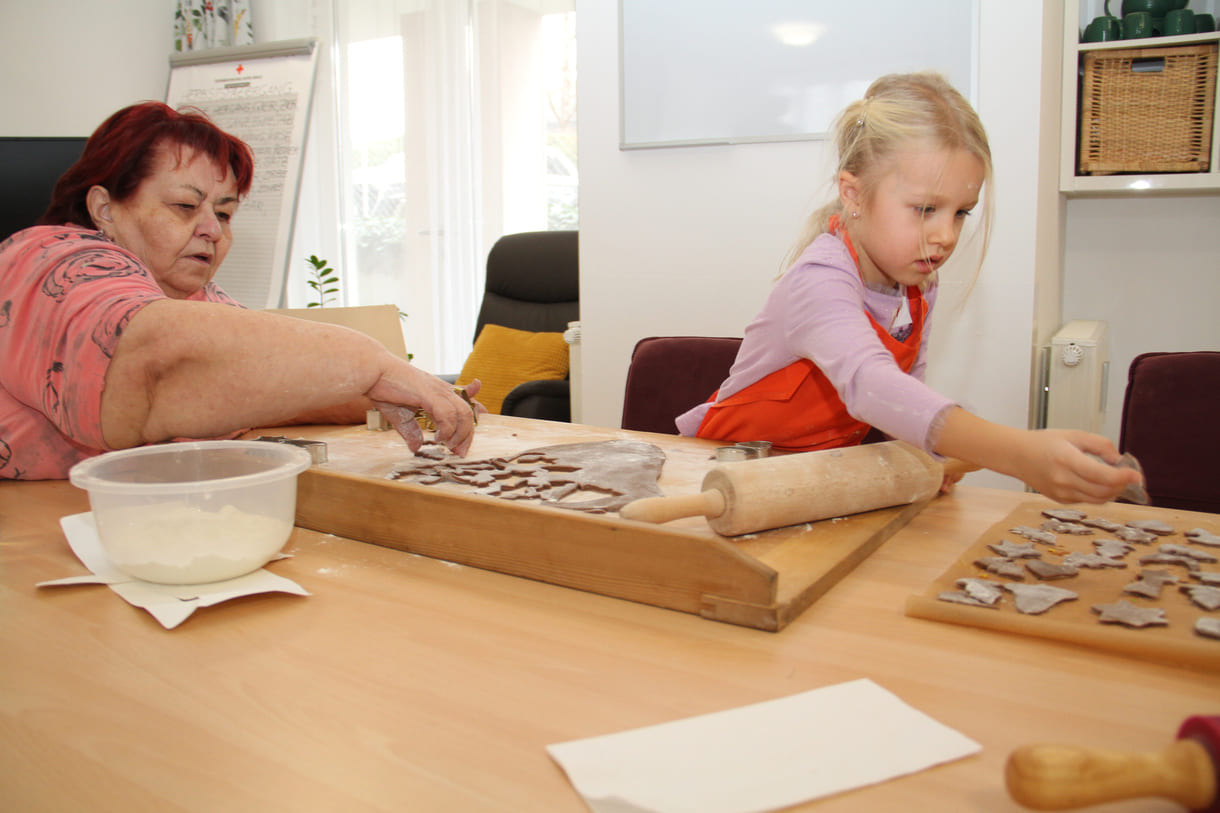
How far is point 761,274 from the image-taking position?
235cm

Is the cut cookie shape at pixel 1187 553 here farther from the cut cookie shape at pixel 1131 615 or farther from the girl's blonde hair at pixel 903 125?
the girl's blonde hair at pixel 903 125

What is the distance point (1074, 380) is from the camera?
2039 mm

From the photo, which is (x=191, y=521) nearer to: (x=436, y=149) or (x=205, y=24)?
(x=436, y=149)

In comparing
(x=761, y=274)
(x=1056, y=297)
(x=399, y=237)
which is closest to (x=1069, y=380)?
(x=1056, y=297)

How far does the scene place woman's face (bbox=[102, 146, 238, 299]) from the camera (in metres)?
1.27

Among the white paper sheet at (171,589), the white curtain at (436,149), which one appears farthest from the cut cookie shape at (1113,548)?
the white curtain at (436,149)

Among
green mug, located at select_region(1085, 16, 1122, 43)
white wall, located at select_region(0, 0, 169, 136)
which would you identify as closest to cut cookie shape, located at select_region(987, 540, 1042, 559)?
green mug, located at select_region(1085, 16, 1122, 43)

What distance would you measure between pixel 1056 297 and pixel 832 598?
87.6 inches

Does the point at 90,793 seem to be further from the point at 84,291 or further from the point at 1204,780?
the point at 84,291

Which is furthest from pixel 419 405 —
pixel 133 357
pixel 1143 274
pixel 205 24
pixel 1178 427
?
pixel 205 24

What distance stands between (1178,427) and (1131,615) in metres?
0.91

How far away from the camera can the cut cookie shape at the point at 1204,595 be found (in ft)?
2.17

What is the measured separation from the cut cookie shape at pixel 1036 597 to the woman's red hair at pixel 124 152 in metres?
1.29

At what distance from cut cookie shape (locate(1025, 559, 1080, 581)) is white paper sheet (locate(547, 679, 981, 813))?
28 cm
